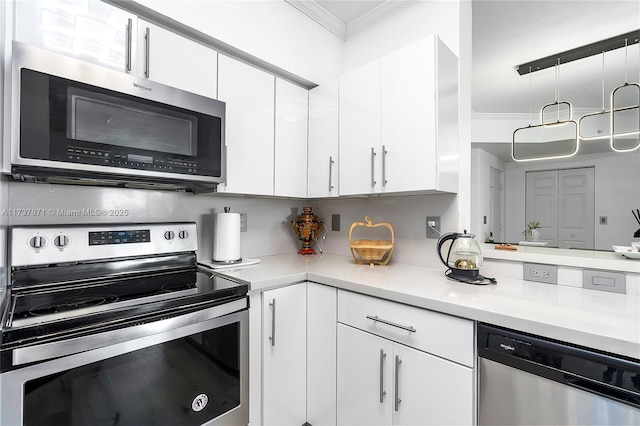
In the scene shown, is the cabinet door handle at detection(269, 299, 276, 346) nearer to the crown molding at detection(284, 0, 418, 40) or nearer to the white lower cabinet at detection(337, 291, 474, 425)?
the white lower cabinet at detection(337, 291, 474, 425)

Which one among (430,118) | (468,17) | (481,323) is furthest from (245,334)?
(468,17)

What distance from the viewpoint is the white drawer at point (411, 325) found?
101 cm

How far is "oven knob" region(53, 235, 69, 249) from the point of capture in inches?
48.0

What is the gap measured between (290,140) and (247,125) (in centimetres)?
32

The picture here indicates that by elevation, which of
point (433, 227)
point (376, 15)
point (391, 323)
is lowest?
point (391, 323)

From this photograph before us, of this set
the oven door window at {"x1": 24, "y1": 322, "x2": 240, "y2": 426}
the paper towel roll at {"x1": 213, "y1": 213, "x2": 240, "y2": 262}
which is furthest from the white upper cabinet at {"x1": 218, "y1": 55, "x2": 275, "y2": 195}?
the oven door window at {"x1": 24, "y1": 322, "x2": 240, "y2": 426}

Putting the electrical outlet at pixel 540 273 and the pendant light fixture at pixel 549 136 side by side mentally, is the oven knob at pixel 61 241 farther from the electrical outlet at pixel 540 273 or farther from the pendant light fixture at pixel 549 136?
the pendant light fixture at pixel 549 136

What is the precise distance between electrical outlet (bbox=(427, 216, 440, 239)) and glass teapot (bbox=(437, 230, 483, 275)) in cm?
26

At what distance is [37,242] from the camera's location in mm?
1175

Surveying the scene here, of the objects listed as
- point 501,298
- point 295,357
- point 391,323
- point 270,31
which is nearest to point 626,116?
point 501,298

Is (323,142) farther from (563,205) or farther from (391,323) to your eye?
(563,205)

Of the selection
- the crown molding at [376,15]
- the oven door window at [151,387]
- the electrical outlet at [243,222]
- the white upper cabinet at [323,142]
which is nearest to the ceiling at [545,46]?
the crown molding at [376,15]

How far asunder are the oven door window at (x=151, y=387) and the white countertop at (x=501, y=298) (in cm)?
32

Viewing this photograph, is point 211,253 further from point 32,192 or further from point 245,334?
point 32,192
